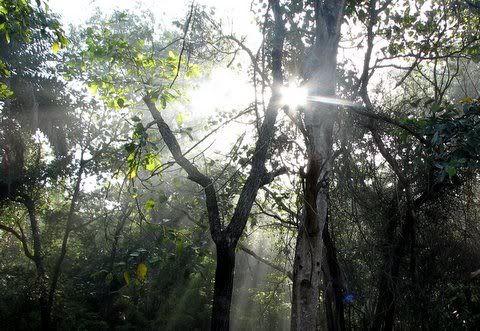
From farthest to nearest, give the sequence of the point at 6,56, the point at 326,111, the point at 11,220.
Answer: the point at 11,220
the point at 6,56
the point at 326,111

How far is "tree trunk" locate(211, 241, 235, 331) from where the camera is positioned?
3.89 m

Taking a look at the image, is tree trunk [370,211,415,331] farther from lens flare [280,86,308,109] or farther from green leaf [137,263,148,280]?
green leaf [137,263,148,280]

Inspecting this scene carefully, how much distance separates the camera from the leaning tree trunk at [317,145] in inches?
168

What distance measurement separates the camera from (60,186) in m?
13.5

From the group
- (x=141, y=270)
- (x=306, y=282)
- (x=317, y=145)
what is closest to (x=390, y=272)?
(x=306, y=282)

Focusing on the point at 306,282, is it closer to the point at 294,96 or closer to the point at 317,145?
the point at 317,145

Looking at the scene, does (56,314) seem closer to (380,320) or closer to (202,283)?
(202,283)

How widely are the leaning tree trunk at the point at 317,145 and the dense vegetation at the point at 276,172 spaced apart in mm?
19

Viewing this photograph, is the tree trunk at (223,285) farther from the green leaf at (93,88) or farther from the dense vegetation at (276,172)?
the green leaf at (93,88)

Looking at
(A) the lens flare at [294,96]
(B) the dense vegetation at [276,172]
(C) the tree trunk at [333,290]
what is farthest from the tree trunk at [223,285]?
(C) the tree trunk at [333,290]

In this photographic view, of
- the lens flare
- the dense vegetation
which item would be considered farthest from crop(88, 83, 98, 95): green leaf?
the lens flare

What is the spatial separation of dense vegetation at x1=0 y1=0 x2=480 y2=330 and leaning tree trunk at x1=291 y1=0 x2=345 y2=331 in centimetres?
2

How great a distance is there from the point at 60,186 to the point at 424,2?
1158cm

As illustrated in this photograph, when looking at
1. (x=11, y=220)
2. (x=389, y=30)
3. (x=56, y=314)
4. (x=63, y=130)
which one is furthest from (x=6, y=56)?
(x=389, y=30)
